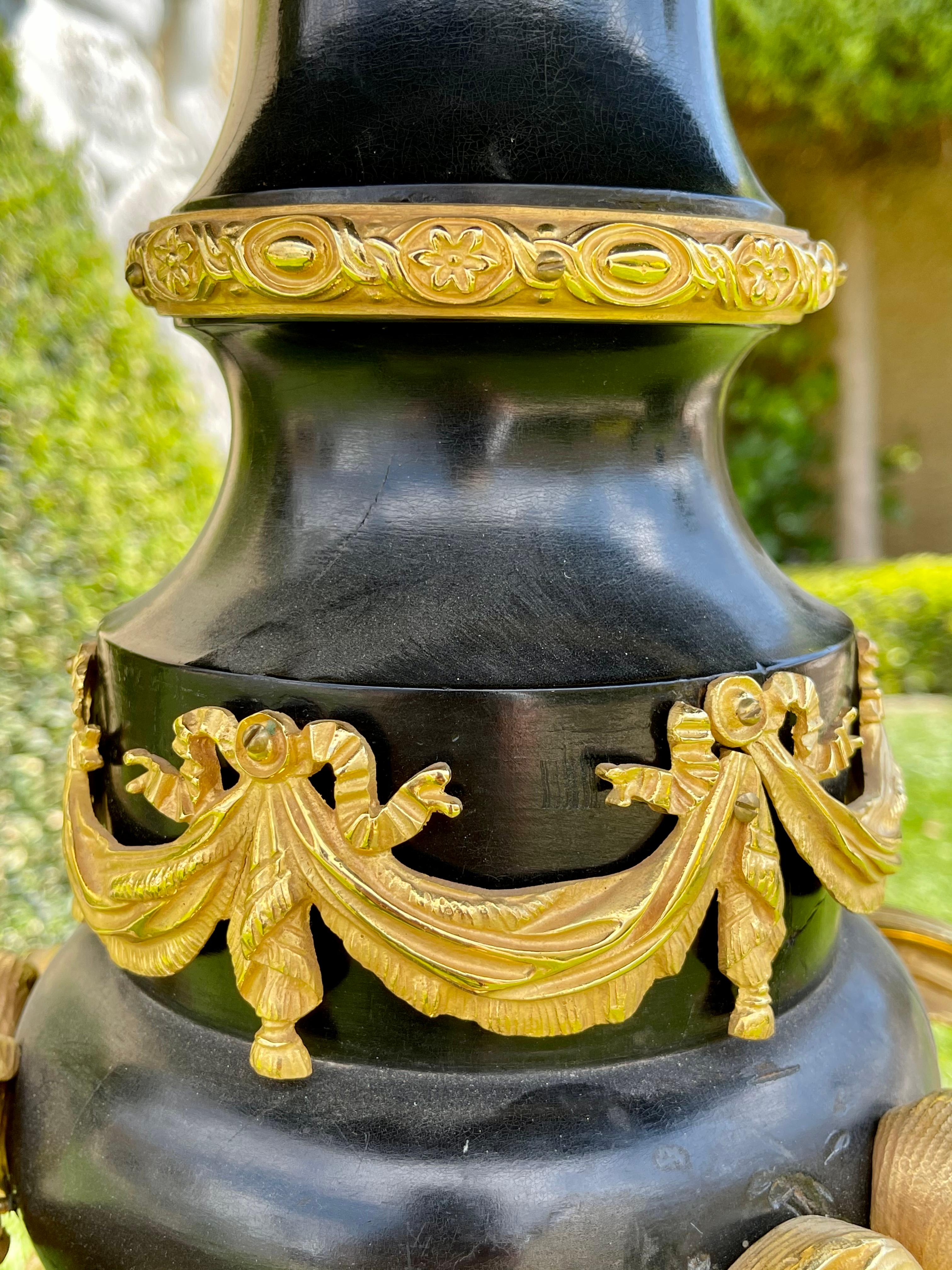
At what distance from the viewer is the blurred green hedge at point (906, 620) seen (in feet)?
15.6

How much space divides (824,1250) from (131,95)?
439cm

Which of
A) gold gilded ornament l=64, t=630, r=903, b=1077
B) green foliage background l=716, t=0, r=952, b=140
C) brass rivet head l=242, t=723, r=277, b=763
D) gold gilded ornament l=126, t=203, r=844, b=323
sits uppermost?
green foliage background l=716, t=0, r=952, b=140

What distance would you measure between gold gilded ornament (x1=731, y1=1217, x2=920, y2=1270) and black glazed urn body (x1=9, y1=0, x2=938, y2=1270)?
28 millimetres

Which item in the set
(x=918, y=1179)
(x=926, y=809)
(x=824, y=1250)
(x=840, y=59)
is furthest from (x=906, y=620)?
(x=824, y=1250)

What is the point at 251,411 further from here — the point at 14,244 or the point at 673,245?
the point at 14,244

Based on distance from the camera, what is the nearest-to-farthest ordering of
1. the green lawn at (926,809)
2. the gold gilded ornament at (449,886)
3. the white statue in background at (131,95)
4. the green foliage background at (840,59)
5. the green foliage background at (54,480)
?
the gold gilded ornament at (449,886) → the green foliage background at (54,480) → the green lawn at (926,809) → the white statue in background at (131,95) → the green foliage background at (840,59)

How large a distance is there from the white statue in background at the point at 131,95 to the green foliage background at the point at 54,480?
0.33 m

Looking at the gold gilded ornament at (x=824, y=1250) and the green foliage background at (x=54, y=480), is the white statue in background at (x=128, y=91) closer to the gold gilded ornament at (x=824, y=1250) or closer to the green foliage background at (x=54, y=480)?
the green foliage background at (x=54, y=480)

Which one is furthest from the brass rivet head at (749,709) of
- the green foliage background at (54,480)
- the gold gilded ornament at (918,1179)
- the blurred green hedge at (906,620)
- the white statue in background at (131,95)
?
the blurred green hedge at (906,620)

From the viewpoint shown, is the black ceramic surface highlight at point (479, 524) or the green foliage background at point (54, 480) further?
the green foliage background at point (54, 480)

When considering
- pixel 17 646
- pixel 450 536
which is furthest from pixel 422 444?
pixel 17 646

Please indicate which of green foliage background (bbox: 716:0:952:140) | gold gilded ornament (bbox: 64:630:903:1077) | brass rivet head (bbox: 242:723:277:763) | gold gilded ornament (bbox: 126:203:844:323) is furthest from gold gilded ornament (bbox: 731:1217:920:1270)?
green foliage background (bbox: 716:0:952:140)

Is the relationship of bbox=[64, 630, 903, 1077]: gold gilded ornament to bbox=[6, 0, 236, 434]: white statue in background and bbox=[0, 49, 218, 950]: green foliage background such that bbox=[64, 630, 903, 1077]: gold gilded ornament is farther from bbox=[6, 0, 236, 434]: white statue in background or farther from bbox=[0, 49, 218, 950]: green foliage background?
bbox=[6, 0, 236, 434]: white statue in background

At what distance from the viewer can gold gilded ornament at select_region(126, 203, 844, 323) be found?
0.85 meters
